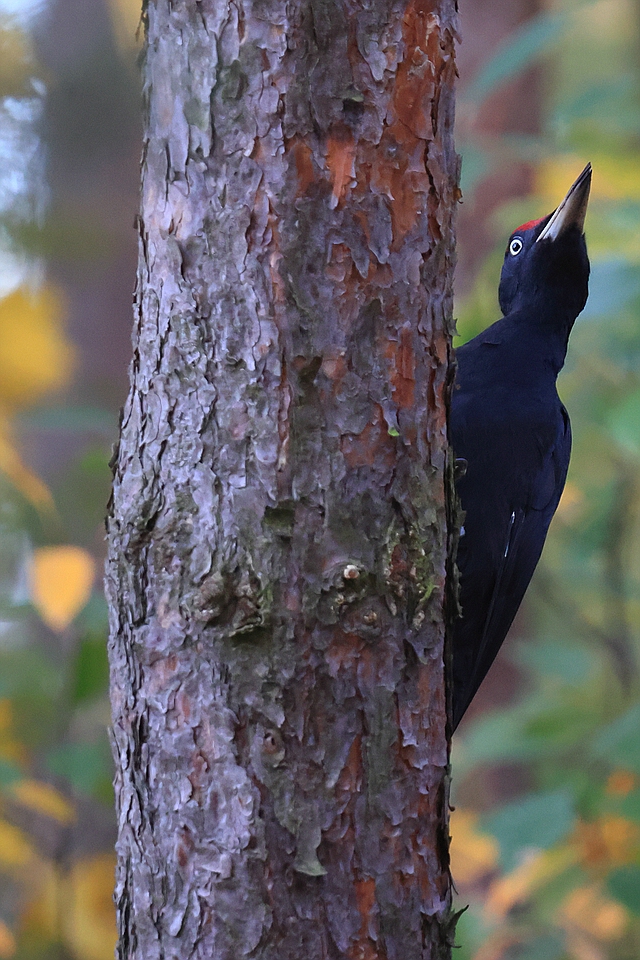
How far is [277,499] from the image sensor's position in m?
1.32

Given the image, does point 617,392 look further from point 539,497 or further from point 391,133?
point 391,133

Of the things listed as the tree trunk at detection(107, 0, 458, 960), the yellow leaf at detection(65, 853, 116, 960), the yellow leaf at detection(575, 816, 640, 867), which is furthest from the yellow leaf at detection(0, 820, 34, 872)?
the yellow leaf at detection(575, 816, 640, 867)

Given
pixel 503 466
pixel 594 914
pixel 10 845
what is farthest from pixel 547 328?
pixel 594 914

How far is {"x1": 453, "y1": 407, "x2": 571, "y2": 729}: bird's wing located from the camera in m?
2.46

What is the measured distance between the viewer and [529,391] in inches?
103

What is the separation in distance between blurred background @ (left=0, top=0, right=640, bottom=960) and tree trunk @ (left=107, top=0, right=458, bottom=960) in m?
0.83

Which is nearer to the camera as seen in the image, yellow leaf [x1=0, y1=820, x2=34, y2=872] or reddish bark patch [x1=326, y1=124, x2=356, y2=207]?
reddish bark patch [x1=326, y1=124, x2=356, y2=207]

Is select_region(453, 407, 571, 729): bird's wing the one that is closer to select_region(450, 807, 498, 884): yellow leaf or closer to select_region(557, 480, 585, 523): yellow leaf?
select_region(450, 807, 498, 884): yellow leaf

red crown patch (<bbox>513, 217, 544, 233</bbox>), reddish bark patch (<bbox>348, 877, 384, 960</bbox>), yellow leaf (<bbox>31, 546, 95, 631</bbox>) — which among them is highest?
red crown patch (<bbox>513, 217, 544, 233</bbox>)

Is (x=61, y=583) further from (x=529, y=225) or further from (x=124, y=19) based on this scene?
(x=124, y=19)

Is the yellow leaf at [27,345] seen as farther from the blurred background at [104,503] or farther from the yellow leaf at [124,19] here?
the yellow leaf at [124,19]

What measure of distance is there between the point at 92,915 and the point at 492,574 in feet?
4.99

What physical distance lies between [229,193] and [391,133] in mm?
266

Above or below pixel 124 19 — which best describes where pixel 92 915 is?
below
